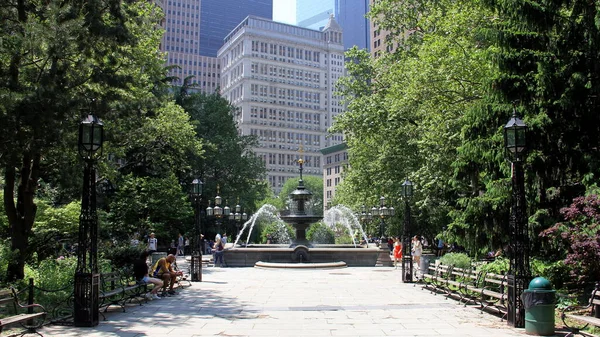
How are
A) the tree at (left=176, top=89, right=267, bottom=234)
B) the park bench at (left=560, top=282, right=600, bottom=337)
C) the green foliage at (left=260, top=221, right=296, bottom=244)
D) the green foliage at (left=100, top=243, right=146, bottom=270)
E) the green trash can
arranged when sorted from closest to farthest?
the park bench at (left=560, top=282, right=600, bottom=337), the green trash can, the green foliage at (left=100, top=243, right=146, bottom=270), the green foliage at (left=260, top=221, right=296, bottom=244), the tree at (left=176, top=89, right=267, bottom=234)

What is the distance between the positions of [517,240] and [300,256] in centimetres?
1880

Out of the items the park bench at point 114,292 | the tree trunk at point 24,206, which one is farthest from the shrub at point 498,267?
the tree trunk at point 24,206

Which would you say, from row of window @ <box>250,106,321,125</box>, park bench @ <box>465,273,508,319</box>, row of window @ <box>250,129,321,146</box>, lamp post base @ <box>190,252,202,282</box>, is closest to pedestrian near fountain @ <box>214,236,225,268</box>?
lamp post base @ <box>190,252,202,282</box>

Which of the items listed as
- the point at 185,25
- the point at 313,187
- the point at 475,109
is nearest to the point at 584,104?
the point at 475,109

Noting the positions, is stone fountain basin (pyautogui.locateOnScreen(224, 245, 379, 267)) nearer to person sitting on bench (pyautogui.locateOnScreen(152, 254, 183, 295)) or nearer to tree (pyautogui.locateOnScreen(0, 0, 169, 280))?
person sitting on bench (pyautogui.locateOnScreen(152, 254, 183, 295))

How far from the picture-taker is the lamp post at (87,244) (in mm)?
10766

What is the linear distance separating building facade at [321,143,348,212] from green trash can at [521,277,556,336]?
11152cm

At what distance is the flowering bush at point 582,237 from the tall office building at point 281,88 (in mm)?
113249

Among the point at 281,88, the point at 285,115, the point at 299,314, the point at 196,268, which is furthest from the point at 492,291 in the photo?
the point at 281,88

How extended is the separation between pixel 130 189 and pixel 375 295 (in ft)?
69.8

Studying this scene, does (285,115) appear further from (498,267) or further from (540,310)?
(540,310)

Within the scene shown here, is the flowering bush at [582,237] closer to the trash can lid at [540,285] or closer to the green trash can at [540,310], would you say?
the trash can lid at [540,285]

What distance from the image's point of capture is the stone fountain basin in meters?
29.1

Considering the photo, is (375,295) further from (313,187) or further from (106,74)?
(313,187)
